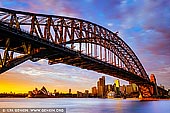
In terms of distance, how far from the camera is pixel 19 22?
97.1ft

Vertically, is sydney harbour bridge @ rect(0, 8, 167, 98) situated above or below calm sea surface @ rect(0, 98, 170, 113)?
above

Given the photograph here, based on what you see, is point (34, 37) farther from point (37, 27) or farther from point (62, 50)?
point (62, 50)

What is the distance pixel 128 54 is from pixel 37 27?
1800 inches

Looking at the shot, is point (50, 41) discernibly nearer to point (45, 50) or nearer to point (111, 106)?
point (45, 50)

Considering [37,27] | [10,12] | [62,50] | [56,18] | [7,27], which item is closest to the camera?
[7,27]

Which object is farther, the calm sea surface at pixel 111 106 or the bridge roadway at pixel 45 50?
the calm sea surface at pixel 111 106

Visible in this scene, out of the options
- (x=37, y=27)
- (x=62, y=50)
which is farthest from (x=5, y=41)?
(x=62, y=50)

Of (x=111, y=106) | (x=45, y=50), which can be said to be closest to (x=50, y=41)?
(x=45, y=50)

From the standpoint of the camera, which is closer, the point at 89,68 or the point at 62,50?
the point at 62,50

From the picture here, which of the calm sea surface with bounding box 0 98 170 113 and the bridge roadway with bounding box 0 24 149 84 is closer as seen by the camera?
the bridge roadway with bounding box 0 24 149 84

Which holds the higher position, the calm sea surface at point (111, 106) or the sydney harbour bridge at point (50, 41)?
the sydney harbour bridge at point (50, 41)

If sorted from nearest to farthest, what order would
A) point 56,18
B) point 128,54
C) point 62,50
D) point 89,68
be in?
point 62,50, point 56,18, point 89,68, point 128,54

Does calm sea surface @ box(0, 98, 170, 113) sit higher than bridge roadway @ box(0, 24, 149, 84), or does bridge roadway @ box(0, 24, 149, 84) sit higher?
bridge roadway @ box(0, 24, 149, 84)

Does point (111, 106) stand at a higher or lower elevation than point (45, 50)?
lower
